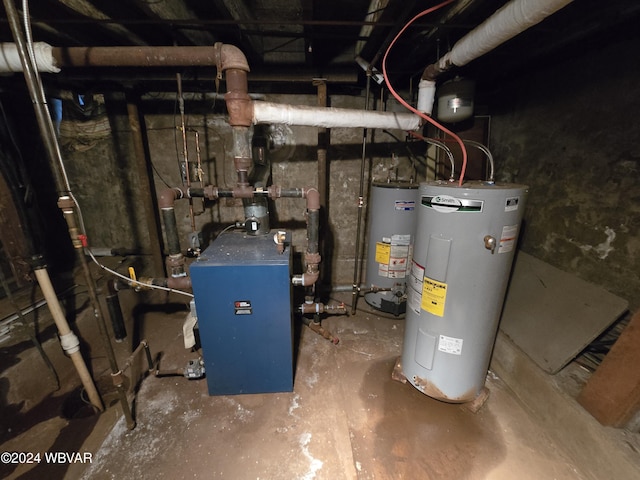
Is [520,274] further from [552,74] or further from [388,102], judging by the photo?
[388,102]

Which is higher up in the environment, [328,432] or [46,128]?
[46,128]

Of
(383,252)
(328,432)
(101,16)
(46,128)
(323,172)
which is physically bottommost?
(328,432)

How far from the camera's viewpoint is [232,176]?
2.58 meters

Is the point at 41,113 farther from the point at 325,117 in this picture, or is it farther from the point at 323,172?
the point at 323,172

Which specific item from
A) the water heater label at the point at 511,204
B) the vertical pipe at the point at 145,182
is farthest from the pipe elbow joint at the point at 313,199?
the vertical pipe at the point at 145,182

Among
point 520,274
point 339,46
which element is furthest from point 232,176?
point 520,274

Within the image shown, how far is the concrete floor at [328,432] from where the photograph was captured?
Answer: 123 cm

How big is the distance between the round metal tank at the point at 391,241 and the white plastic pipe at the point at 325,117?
1.64 ft

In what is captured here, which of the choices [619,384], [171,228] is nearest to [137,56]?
[171,228]

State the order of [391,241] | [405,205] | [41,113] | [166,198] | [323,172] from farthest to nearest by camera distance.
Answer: [323,172] < [391,241] < [405,205] < [166,198] < [41,113]

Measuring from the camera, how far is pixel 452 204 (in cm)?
121

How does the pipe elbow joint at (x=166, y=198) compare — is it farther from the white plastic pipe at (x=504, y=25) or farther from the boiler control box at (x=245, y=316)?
the white plastic pipe at (x=504, y=25)

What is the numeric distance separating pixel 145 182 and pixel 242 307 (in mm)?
1845

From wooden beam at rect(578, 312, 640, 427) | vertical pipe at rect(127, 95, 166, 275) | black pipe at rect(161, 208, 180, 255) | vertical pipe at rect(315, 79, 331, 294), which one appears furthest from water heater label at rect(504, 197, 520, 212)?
vertical pipe at rect(127, 95, 166, 275)
